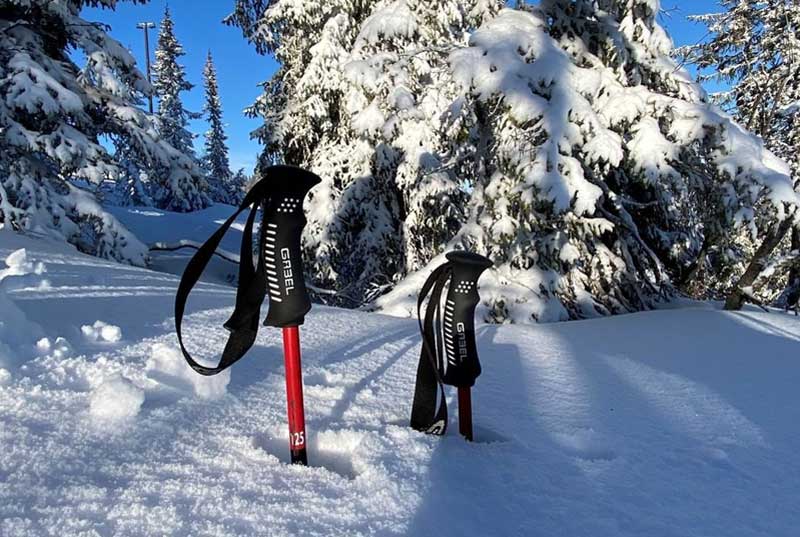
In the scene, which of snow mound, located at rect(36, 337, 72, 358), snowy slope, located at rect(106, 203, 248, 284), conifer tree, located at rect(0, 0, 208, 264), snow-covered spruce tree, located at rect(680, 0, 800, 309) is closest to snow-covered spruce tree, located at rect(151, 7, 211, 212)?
snowy slope, located at rect(106, 203, 248, 284)

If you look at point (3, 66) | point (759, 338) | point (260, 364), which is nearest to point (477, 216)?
point (759, 338)

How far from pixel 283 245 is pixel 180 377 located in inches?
41.9

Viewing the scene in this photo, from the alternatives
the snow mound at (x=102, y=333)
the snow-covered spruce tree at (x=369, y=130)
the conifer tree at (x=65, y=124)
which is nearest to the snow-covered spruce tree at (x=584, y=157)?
the snow-covered spruce tree at (x=369, y=130)

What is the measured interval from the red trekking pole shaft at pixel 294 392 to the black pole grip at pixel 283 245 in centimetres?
6

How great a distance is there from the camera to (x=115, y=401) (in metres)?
1.74

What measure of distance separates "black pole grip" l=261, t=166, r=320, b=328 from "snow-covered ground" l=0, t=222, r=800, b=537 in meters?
0.51

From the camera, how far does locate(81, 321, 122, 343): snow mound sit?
2641 millimetres

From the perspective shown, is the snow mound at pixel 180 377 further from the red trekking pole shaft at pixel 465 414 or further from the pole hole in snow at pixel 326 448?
the red trekking pole shaft at pixel 465 414

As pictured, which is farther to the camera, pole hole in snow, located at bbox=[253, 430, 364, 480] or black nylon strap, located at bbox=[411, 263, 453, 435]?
black nylon strap, located at bbox=[411, 263, 453, 435]

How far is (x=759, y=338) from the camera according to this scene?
15.1 ft

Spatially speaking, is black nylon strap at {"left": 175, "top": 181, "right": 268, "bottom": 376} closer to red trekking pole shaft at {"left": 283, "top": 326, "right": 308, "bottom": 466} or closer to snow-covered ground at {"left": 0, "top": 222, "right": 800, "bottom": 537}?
red trekking pole shaft at {"left": 283, "top": 326, "right": 308, "bottom": 466}

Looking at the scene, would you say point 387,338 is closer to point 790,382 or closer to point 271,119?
point 790,382

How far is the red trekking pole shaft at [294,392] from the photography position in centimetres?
158

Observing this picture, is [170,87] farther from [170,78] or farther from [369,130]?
[369,130]
